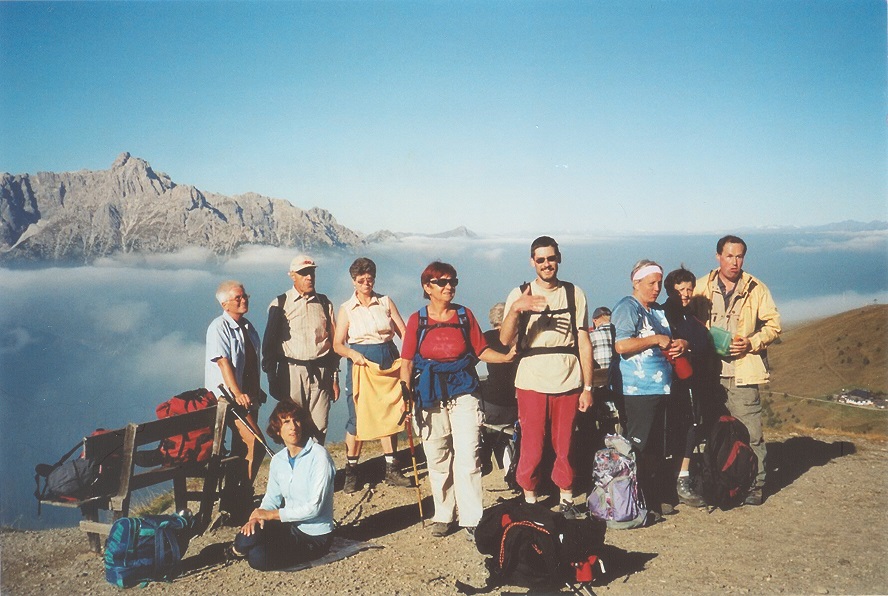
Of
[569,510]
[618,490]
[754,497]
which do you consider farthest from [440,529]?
[754,497]

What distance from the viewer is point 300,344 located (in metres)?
6.02

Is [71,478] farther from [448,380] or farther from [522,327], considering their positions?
[522,327]

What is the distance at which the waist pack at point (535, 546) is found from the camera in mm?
4129

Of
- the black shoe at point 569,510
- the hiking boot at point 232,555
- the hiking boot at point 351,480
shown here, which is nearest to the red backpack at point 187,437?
the hiking boot at point 232,555

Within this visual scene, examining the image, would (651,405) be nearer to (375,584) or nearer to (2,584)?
(375,584)

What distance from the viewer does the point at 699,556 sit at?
4797 millimetres

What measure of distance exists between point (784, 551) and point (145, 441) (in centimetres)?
502

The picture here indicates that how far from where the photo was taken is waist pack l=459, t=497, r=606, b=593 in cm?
413

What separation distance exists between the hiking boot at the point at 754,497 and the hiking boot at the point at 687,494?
1.57 ft

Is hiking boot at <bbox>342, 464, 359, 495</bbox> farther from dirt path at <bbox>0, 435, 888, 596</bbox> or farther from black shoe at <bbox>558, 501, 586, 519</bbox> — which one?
black shoe at <bbox>558, 501, 586, 519</bbox>

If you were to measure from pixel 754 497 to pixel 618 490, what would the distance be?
1.59 m

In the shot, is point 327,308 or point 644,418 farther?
point 327,308

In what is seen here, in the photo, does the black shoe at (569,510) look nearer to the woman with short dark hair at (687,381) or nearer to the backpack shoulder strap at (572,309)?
the woman with short dark hair at (687,381)

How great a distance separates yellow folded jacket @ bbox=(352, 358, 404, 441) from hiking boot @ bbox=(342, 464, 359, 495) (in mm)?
542
